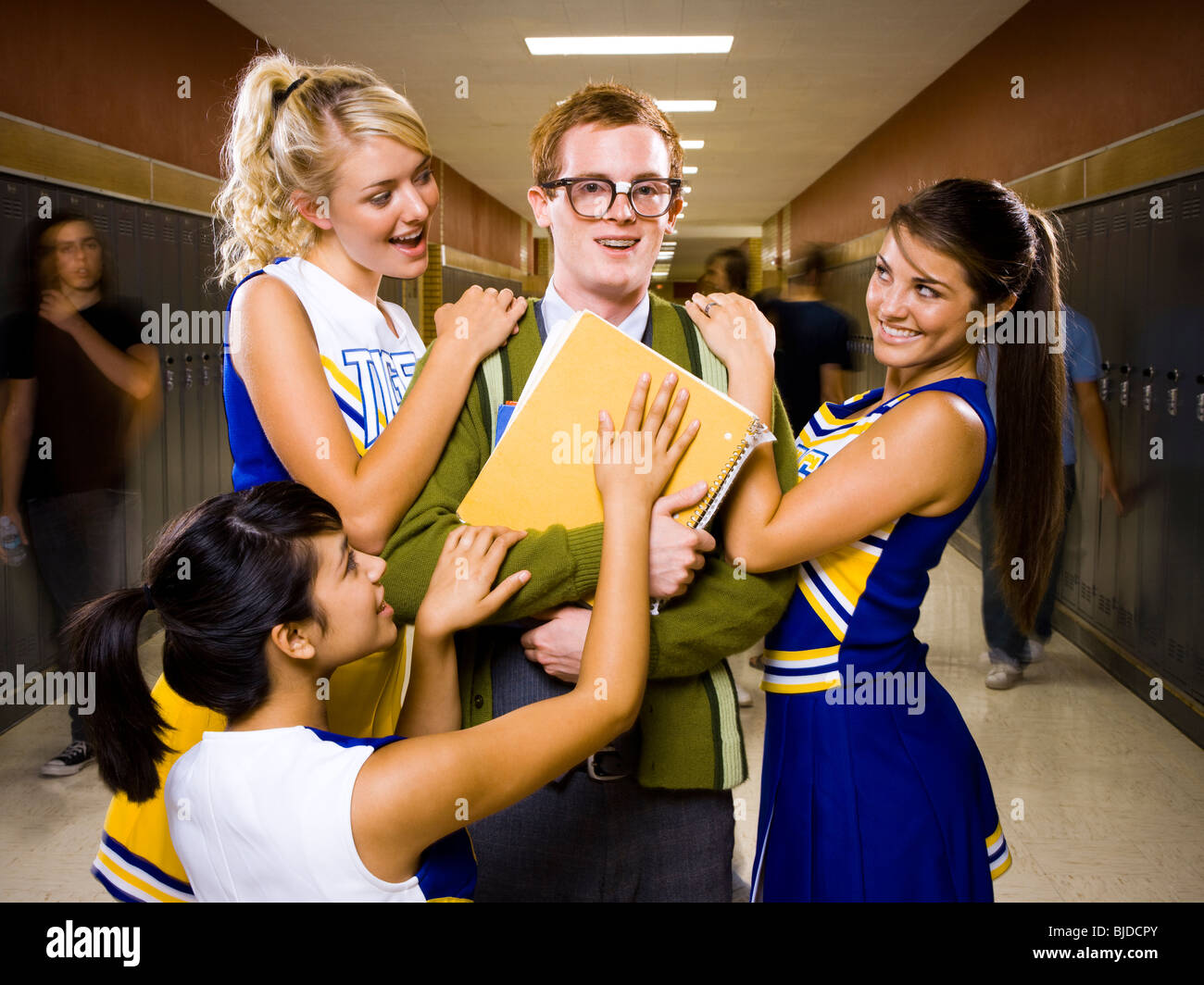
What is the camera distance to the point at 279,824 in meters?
1.08

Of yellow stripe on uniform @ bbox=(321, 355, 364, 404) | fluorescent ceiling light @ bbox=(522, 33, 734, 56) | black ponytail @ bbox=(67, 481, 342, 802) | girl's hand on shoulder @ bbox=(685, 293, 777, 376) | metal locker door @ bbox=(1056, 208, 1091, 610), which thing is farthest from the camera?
fluorescent ceiling light @ bbox=(522, 33, 734, 56)

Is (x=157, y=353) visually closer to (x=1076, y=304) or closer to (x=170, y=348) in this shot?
(x=170, y=348)

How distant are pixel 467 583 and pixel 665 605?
25 centimetres

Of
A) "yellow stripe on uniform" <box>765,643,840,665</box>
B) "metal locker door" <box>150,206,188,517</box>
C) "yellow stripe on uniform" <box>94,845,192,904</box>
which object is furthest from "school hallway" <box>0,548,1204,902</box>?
"yellow stripe on uniform" <box>94,845,192,904</box>

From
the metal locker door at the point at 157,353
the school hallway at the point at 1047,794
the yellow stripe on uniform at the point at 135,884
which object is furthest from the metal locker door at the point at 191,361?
the yellow stripe on uniform at the point at 135,884

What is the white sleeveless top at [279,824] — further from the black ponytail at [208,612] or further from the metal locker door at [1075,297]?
the metal locker door at [1075,297]

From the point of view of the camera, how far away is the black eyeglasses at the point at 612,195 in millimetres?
1298

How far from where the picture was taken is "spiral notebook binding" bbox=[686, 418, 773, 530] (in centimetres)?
120

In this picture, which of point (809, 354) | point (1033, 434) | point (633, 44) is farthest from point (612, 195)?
point (633, 44)

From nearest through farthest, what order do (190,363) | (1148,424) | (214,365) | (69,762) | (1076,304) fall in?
(69,762), (1148,424), (1076,304), (190,363), (214,365)

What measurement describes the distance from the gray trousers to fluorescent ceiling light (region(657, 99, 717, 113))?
745cm

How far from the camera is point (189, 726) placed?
1312 mm

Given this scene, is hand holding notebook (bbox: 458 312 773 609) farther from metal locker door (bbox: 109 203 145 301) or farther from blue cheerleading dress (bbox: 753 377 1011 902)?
metal locker door (bbox: 109 203 145 301)
